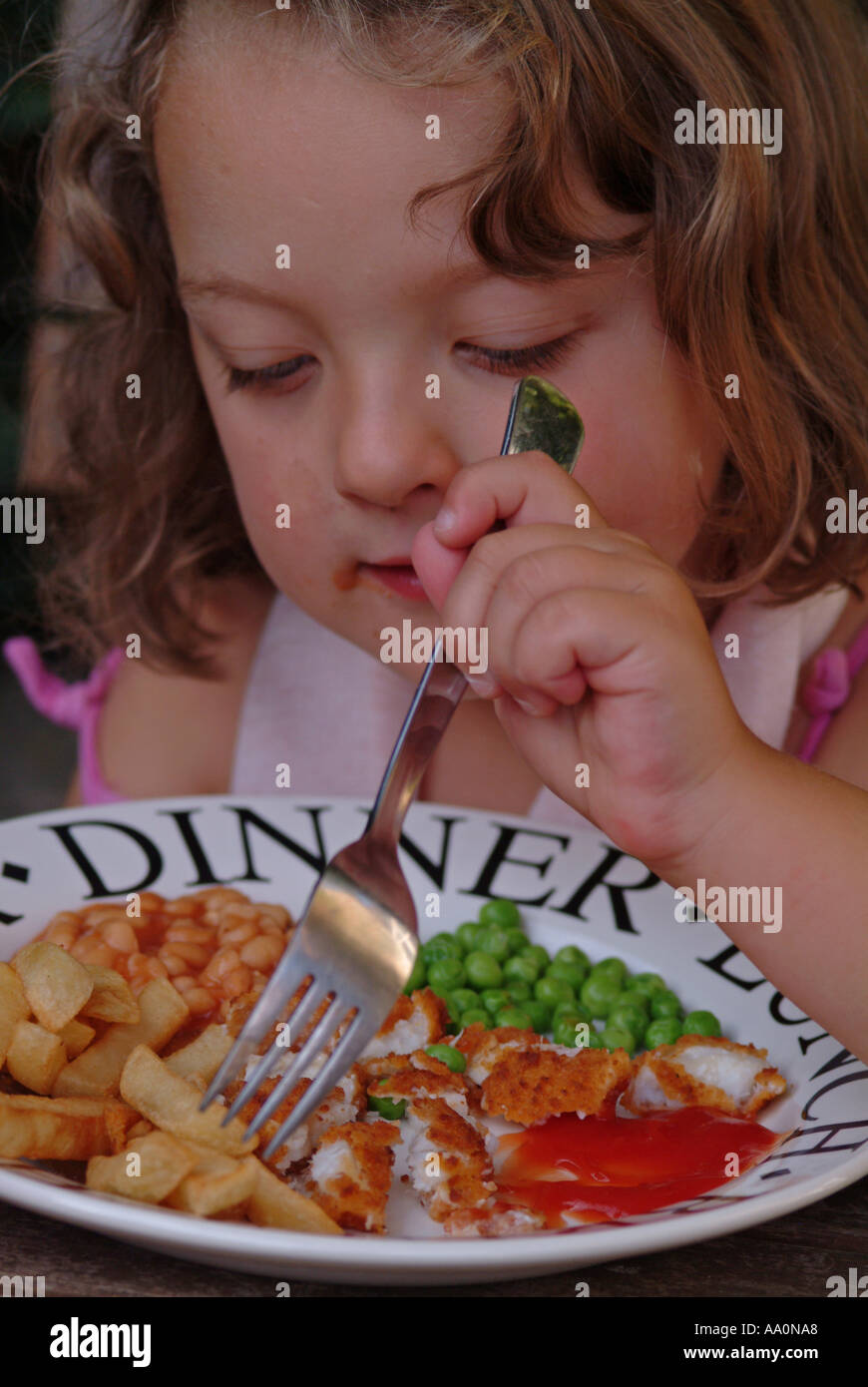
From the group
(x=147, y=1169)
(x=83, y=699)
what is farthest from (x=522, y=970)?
(x=83, y=699)

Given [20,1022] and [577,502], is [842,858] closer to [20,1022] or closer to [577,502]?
[577,502]

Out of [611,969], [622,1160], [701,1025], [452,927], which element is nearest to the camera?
[622,1160]

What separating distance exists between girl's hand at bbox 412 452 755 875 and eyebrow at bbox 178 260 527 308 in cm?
25

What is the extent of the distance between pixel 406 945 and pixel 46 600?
1.56 meters

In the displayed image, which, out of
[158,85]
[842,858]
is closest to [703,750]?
[842,858]

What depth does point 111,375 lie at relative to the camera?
2.03 m

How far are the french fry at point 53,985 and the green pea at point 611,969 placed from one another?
587 mm

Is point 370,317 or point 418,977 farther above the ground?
point 370,317

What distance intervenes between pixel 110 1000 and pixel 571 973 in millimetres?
542

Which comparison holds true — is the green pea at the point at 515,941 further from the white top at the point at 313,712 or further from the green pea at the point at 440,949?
the white top at the point at 313,712

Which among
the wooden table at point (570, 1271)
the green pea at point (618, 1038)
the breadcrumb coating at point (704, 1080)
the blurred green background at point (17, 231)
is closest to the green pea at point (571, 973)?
the green pea at point (618, 1038)

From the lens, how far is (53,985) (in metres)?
0.99

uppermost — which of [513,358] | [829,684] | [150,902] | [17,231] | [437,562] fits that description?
[17,231]

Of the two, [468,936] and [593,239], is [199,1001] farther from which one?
[593,239]
